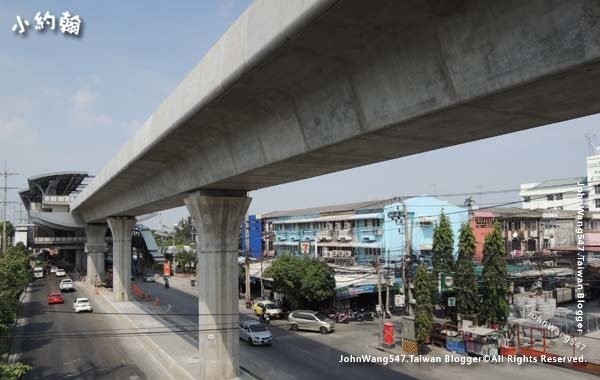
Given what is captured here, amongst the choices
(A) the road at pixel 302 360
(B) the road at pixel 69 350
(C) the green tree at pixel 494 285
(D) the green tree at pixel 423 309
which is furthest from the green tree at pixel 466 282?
(B) the road at pixel 69 350

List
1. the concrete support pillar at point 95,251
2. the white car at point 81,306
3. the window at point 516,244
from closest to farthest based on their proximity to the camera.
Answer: the white car at point 81,306, the window at point 516,244, the concrete support pillar at point 95,251

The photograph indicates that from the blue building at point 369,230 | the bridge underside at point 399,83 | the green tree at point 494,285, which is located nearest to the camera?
the bridge underside at point 399,83

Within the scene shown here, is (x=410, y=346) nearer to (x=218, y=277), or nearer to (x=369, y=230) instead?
(x=218, y=277)

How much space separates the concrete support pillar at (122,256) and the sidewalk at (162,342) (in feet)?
3.68

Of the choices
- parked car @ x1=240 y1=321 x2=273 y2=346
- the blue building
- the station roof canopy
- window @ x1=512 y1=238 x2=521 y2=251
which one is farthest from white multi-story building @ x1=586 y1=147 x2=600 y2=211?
the station roof canopy

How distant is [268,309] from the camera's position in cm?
3491

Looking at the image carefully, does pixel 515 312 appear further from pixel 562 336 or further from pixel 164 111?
pixel 164 111

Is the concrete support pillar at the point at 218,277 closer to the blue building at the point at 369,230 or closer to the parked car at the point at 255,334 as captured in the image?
the parked car at the point at 255,334

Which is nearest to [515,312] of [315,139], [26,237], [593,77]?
[315,139]

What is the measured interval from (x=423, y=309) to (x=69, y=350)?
19367mm

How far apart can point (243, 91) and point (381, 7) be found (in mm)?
4377

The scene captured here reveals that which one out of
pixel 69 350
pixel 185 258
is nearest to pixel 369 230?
pixel 69 350

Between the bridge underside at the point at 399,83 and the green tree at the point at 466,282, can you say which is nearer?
the bridge underside at the point at 399,83

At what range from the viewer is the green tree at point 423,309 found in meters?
25.2
